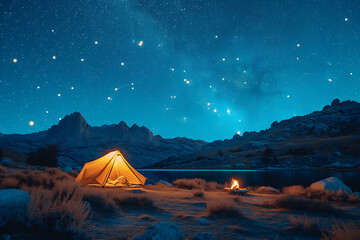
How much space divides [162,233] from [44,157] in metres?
45.6

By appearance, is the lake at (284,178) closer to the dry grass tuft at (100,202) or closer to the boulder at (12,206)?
the dry grass tuft at (100,202)

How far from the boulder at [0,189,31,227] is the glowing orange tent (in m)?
11.3

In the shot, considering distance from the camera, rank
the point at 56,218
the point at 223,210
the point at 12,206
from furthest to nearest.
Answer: the point at 223,210, the point at 56,218, the point at 12,206

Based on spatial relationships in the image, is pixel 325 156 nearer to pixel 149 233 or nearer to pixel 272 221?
pixel 272 221

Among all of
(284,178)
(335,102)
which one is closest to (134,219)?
(284,178)

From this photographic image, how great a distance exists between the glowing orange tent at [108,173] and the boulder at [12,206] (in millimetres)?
11280

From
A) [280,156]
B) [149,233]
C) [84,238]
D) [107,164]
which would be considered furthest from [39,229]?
[280,156]

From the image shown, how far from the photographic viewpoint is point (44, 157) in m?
39.2

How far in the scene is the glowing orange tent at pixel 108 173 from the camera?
15.3 metres

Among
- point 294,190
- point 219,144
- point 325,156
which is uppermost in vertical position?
point 219,144

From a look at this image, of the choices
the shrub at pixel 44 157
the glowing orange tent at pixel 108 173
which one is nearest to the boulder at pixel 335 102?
the glowing orange tent at pixel 108 173

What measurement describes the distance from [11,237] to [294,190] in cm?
1800

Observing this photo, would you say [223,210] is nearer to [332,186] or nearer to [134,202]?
[134,202]

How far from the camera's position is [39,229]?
148 inches
